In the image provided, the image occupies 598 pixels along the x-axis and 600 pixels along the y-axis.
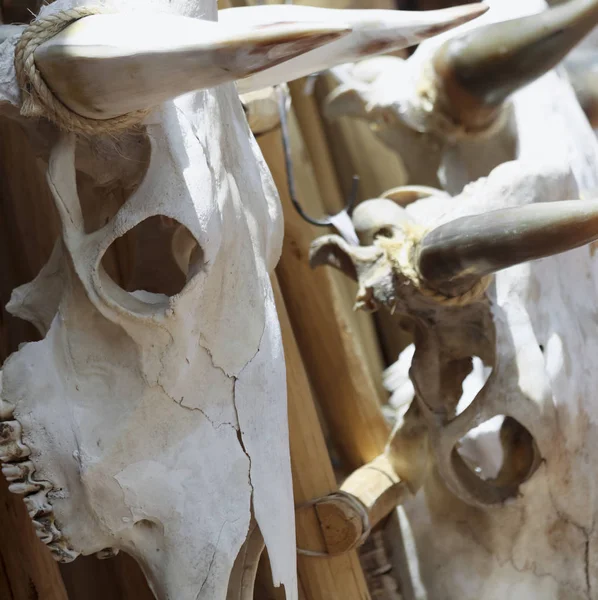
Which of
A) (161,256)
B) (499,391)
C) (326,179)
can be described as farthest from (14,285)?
(326,179)

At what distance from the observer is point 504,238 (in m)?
1.04

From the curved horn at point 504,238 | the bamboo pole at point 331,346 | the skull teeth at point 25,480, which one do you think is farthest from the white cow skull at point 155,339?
the bamboo pole at point 331,346

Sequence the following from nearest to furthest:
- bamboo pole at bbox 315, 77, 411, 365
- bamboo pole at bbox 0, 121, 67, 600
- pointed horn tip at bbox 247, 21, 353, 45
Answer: pointed horn tip at bbox 247, 21, 353, 45
bamboo pole at bbox 0, 121, 67, 600
bamboo pole at bbox 315, 77, 411, 365

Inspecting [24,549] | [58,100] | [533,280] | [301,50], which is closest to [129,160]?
[58,100]

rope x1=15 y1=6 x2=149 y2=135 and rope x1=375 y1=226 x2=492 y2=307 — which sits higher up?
rope x1=15 y1=6 x2=149 y2=135

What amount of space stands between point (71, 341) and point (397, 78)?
2.75ft

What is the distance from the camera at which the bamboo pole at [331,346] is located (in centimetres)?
149

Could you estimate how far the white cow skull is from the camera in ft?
2.40

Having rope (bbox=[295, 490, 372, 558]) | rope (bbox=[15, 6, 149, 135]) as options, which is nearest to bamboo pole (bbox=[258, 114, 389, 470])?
rope (bbox=[295, 490, 372, 558])

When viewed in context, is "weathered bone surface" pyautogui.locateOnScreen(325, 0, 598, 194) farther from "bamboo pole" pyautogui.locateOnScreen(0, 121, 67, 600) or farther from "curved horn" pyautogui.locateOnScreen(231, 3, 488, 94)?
"bamboo pole" pyautogui.locateOnScreen(0, 121, 67, 600)

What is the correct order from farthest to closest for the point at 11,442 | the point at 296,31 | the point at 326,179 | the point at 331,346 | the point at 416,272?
the point at 326,179 < the point at 331,346 < the point at 416,272 < the point at 11,442 < the point at 296,31

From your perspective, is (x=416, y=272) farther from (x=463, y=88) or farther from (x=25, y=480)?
(x=25, y=480)

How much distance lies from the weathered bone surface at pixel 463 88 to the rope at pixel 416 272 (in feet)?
0.74

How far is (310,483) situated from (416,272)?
352 millimetres
